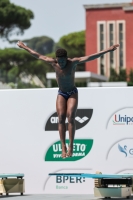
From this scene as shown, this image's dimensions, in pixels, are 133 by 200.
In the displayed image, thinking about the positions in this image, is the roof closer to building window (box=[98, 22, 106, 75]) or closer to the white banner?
building window (box=[98, 22, 106, 75])

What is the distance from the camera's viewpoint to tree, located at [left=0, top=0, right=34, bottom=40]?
8281 centimetres

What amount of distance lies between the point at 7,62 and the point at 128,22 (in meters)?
19.9

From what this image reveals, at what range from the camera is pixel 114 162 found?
64.4 feet

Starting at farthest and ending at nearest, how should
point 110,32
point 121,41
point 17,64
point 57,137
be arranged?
point 17,64 < point 121,41 < point 110,32 < point 57,137

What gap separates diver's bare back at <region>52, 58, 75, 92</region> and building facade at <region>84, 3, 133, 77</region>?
65.2m

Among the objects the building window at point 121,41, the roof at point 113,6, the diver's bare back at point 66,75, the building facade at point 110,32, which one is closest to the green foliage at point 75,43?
the building facade at point 110,32

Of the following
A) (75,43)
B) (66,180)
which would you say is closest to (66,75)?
(66,180)

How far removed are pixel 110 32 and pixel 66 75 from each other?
227 ft

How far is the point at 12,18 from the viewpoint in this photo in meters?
83.4

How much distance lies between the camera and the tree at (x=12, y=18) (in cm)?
8281

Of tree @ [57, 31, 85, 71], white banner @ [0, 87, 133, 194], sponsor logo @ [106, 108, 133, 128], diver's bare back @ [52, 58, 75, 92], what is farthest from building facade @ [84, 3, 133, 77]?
diver's bare back @ [52, 58, 75, 92]

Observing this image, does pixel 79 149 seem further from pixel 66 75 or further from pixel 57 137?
pixel 66 75

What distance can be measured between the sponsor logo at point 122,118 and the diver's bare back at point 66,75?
647cm

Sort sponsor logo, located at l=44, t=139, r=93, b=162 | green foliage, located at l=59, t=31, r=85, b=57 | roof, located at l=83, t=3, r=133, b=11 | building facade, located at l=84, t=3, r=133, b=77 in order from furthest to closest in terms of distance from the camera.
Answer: green foliage, located at l=59, t=31, r=85, b=57
building facade, located at l=84, t=3, r=133, b=77
roof, located at l=83, t=3, r=133, b=11
sponsor logo, located at l=44, t=139, r=93, b=162
